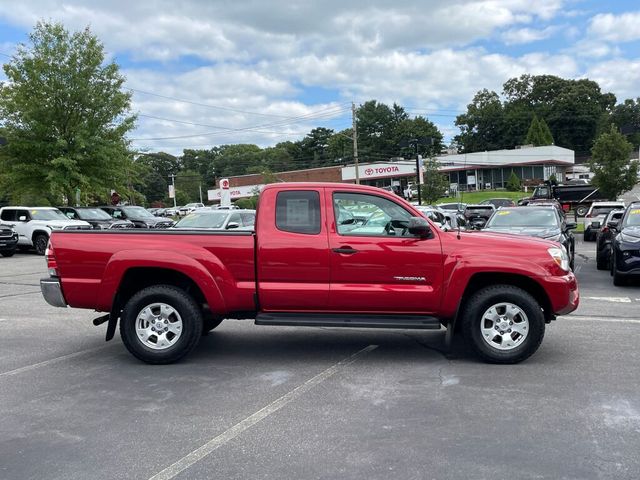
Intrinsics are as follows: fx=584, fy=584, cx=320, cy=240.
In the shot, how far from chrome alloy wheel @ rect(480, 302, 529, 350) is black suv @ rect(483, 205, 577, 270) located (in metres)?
6.66

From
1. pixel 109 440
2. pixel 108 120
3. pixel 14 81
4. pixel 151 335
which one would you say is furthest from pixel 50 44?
pixel 109 440

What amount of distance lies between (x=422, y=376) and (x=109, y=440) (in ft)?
9.56

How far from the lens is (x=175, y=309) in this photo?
242 inches

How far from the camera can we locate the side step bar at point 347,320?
5918 mm

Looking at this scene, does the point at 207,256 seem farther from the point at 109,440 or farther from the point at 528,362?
the point at 528,362

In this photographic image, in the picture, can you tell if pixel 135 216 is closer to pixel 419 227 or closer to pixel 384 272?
pixel 384 272

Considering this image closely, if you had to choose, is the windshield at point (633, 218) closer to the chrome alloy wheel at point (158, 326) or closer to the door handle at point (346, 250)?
the door handle at point (346, 250)

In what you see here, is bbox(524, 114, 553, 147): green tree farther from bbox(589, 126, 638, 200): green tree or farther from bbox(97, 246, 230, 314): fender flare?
bbox(97, 246, 230, 314): fender flare

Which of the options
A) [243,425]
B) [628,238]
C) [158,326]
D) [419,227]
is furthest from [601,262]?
[243,425]

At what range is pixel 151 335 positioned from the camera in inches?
244

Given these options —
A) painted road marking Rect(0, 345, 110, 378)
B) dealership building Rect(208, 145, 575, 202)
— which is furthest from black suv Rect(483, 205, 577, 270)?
dealership building Rect(208, 145, 575, 202)

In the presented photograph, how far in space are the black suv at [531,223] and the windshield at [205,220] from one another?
717cm

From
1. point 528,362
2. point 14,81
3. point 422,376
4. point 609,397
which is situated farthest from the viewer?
point 14,81

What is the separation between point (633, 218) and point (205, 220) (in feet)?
34.4
